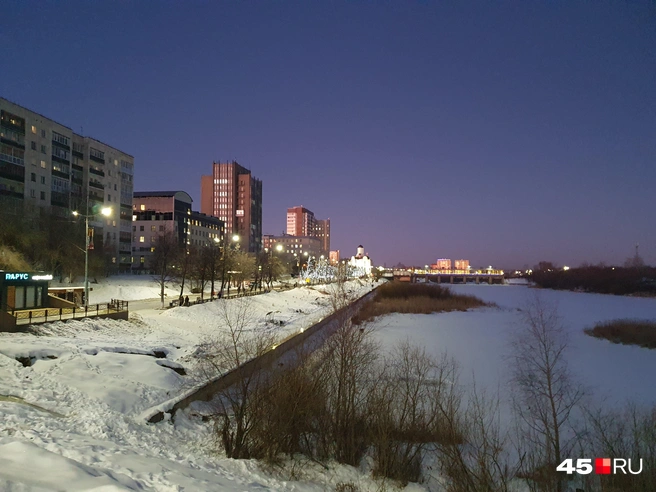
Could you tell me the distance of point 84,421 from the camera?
1326cm

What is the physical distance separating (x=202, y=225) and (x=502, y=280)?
128370 millimetres

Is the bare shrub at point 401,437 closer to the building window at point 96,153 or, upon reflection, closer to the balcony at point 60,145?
the balcony at point 60,145

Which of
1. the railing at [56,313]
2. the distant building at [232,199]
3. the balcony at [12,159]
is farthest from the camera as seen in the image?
the distant building at [232,199]

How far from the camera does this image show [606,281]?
385 feet

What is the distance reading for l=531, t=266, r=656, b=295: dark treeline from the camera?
110 m

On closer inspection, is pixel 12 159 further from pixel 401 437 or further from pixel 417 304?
pixel 401 437

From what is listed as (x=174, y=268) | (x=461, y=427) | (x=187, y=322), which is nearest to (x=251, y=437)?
(x=461, y=427)

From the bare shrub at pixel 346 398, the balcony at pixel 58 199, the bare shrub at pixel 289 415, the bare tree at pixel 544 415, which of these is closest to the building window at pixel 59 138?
the balcony at pixel 58 199

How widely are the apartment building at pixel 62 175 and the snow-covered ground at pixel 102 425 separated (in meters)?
32.1

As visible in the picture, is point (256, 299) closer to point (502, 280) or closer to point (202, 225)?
point (202, 225)

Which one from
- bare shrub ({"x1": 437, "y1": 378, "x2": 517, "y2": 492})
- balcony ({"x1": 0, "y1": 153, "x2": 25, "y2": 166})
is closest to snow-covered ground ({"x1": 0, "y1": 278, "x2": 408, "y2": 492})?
bare shrub ({"x1": 437, "y1": 378, "x2": 517, "y2": 492})

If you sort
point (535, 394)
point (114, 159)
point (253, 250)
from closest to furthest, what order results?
point (535, 394)
point (114, 159)
point (253, 250)

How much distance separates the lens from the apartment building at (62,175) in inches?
2229

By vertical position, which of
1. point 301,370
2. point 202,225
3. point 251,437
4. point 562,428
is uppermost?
point 202,225
